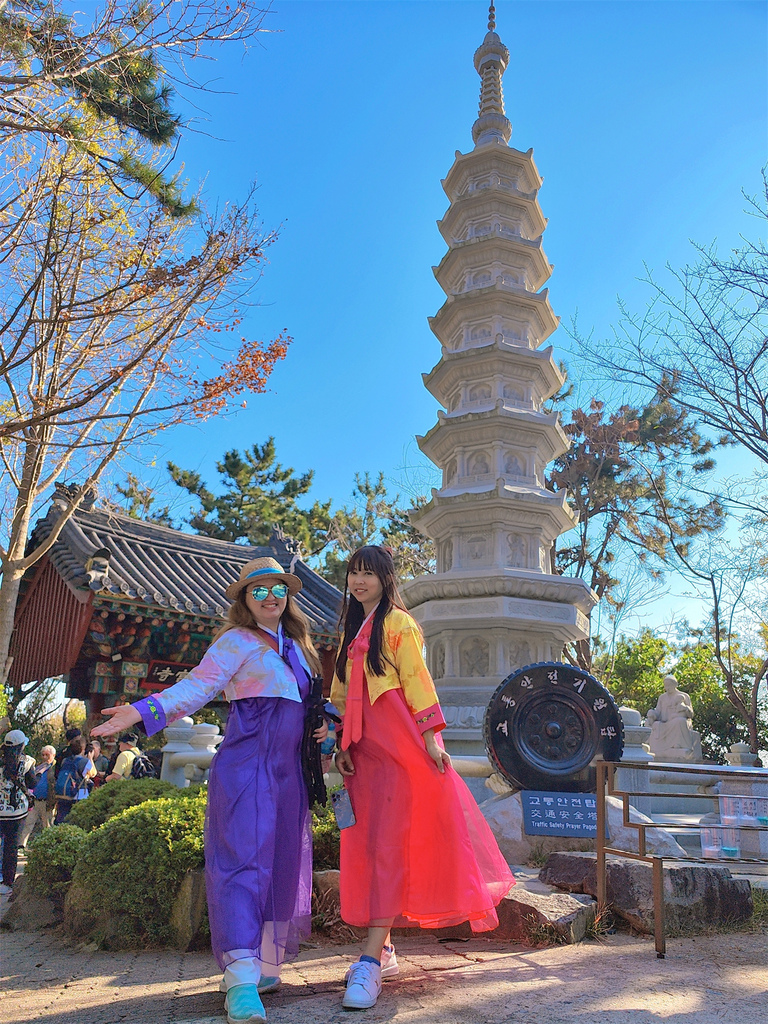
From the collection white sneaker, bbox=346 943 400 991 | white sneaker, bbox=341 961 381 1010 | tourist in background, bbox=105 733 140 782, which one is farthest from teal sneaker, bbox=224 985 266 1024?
tourist in background, bbox=105 733 140 782

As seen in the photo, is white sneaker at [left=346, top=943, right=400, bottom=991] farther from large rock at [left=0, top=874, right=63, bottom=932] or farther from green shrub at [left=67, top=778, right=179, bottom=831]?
large rock at [left=0, top=874, right=63, bottom=932]

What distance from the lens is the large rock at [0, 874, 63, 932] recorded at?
5177mm

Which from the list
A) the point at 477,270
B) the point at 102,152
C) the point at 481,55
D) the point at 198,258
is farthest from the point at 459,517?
the point at 481,55

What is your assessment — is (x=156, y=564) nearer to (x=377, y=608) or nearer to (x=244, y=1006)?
(x=377, y=608)

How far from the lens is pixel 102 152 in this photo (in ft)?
20.1

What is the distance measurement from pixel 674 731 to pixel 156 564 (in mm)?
9777

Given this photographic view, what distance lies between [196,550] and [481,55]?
11205 mm

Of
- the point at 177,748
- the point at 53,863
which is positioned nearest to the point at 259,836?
the point at 53,863

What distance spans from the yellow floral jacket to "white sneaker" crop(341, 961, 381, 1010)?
2.88 feet

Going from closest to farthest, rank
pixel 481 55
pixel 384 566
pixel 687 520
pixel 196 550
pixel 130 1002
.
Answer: pixel 130 1002 < pixel 384 566 < pixel 481 55 < pixel 196 550 < pixel 687 520

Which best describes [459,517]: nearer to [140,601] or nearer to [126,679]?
[140,601]

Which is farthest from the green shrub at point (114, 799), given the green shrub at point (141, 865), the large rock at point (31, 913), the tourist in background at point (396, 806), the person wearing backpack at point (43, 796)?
the person wearing backpack at point (43, 796)

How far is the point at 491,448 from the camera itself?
10.6 m

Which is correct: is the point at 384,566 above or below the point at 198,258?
below
